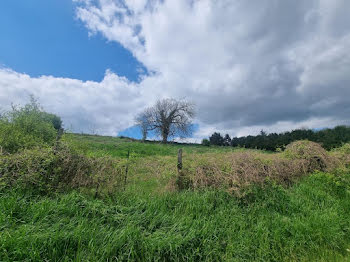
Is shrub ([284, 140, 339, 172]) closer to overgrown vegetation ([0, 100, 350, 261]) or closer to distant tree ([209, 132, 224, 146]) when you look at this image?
overgrown vegetation ([0, 100, 350, 261])

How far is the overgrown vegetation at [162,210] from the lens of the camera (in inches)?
92.7

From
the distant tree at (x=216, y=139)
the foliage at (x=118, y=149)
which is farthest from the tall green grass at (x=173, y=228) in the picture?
the distant tree at (x=216, y=139)

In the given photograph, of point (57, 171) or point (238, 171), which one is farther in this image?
point (238, 171)

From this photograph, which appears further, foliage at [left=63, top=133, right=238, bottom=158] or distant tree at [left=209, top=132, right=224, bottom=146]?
distant tree at [left=209, top=132, right=224, bottom=146]

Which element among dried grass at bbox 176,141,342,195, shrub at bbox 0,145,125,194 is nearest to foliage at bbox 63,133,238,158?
shrub at bbox 0,145,125,194

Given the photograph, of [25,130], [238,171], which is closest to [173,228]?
[238,171]

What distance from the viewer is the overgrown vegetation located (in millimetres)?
2354

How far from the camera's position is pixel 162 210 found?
3426 millimetres

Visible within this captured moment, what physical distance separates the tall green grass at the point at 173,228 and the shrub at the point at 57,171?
29cm

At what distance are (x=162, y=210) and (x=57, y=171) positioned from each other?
2737mm

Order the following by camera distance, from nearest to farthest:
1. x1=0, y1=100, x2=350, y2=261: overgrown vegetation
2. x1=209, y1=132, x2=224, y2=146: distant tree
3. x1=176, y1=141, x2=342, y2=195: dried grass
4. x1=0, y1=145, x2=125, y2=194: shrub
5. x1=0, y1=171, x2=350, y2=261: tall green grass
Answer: x1=0, y1=171, x2=350, y2=261: tall green grass < x1=0, y1=100, x2=350, y2=261: overgrown vegetation < x1=0, y1=145, x2=125, y2=194: shrub < x1=176, y1=141, x2=342, y2=195: dried grass < x1=209, y1=132, x2=224, y2=146: distant tree

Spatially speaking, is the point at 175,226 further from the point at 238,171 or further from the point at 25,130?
the point at 25,130

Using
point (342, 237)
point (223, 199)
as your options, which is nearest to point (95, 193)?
point (223, 199)

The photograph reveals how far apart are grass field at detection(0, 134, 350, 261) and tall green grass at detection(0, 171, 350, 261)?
1 cm
